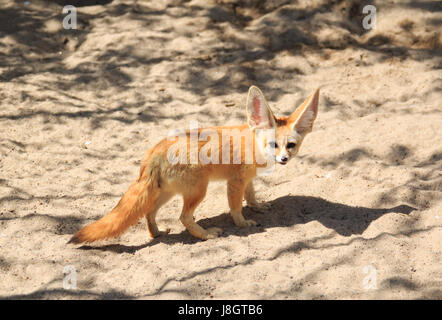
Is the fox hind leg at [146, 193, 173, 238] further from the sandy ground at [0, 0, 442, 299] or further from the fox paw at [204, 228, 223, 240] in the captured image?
the fox paw at [204, 228, 223, 240]

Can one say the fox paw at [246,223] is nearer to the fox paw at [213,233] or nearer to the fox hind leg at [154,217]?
the fox paw at [213,233]

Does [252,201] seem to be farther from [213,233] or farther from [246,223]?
[213,233]

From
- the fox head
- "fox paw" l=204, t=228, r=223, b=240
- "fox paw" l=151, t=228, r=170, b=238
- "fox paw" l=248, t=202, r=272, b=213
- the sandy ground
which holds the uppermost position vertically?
the fox head

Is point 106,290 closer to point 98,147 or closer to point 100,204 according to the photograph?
point 100,204

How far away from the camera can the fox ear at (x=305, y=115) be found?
4383 millimetres

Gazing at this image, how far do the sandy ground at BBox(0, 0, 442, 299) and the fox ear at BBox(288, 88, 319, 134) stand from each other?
82 centimetres

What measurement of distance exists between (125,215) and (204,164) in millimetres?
784

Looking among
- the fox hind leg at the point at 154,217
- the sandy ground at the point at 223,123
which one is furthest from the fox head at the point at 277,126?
the fox hind leg at the point at 154,217

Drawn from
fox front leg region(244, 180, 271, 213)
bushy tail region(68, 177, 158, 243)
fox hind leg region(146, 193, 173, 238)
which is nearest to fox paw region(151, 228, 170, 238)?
fox hind leg region(146, 193, 173, 238)

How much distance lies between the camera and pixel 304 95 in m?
6.91

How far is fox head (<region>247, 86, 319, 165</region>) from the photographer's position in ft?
14.3

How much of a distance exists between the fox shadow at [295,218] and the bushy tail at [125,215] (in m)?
0.22

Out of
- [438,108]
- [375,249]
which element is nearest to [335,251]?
[375,249]

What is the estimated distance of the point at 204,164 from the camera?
4406 mm
